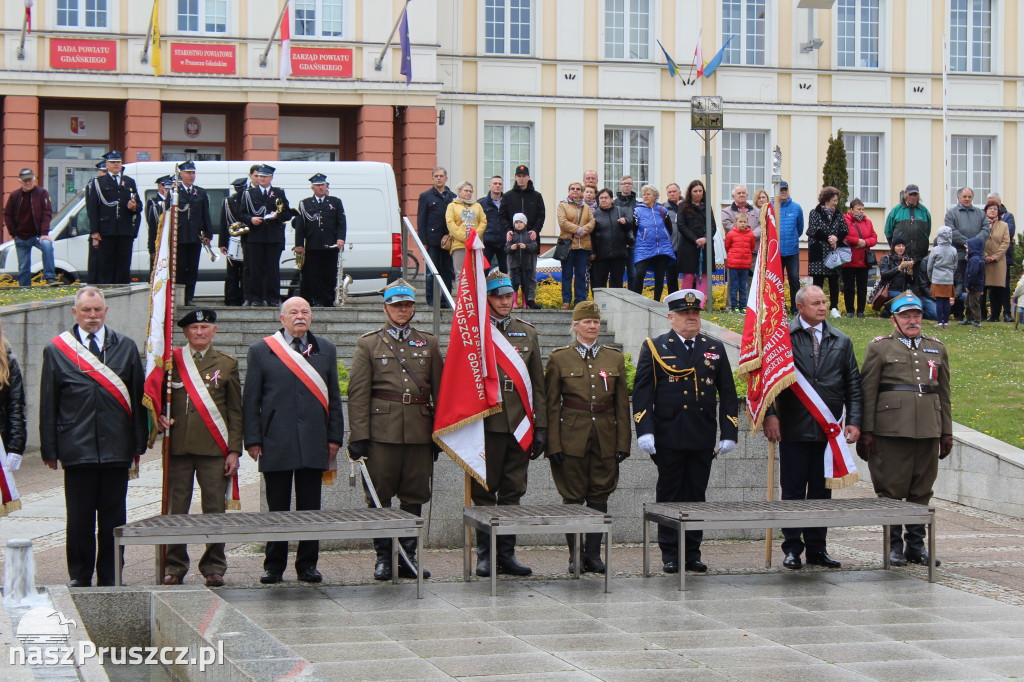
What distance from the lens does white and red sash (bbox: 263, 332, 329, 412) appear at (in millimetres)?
8742

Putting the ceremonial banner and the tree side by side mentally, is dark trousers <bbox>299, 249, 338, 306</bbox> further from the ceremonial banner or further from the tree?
the tree

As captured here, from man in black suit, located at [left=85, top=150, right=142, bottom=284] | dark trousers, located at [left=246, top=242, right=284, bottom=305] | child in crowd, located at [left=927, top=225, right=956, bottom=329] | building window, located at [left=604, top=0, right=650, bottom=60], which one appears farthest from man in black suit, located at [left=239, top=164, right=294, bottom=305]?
building window, located at [left=604, top=0, right=650, bottom=60]

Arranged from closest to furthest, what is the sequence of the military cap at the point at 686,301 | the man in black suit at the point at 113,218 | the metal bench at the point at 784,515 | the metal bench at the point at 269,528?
the metal bench at the point at 269,528 → the metal bench at the point at 784,515 → the military cap at the point at 686,301 → the man in black suit at the point at 113,218

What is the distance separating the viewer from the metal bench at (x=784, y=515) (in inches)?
336

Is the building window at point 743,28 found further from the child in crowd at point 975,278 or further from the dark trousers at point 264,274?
the dark trousers at point 264,274

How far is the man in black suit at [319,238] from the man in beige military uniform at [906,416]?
921 cm

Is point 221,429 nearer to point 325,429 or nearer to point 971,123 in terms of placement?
point 325,429

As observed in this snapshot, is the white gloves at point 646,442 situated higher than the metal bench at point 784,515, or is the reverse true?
the white gloves at point 646,442

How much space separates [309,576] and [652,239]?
417 inches

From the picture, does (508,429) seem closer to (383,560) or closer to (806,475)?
(383,560)

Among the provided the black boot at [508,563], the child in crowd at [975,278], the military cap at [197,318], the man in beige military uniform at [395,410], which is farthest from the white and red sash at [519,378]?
the child in crowd at [975,278]

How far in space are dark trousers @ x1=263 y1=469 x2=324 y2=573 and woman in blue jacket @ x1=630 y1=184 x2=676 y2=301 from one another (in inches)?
397

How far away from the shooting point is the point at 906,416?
9.52 meters

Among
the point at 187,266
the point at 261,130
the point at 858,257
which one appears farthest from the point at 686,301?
the point at 261,130
